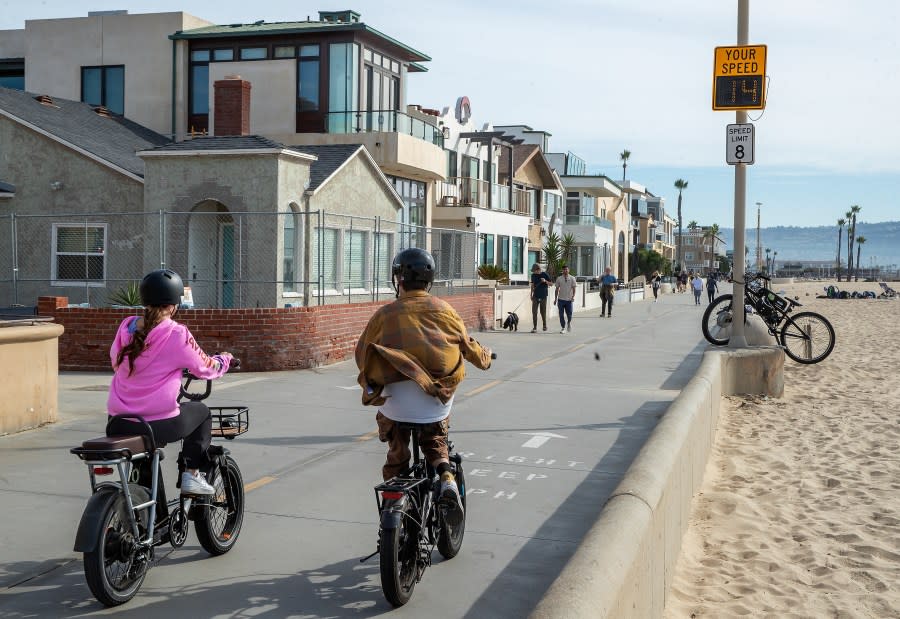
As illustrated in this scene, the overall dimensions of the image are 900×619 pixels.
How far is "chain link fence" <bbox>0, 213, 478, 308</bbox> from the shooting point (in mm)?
19953

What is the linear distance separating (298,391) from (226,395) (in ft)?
3.34

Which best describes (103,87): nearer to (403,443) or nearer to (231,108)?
(231,108)

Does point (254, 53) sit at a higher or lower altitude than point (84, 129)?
higher

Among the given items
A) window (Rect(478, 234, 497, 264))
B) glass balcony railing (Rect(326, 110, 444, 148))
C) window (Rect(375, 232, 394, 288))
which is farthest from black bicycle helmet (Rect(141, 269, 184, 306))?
window (Rect(478, 234, 497, 264))

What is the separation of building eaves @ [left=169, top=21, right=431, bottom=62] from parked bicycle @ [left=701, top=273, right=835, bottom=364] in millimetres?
15263

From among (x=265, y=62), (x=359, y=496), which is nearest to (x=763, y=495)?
(x=359, y=496)

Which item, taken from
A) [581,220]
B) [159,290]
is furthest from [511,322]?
[581,220]

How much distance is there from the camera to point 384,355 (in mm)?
5203

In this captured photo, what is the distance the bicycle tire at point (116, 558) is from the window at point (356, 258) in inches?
632

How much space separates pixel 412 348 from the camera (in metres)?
5.33

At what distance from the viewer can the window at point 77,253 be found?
21.6m

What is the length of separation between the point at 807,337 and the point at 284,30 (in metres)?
18.3

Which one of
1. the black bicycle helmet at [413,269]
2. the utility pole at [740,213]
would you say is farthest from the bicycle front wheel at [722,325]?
the black bicycle helmet at [413,269]

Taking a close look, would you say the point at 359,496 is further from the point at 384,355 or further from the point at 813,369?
the point at 813,369
